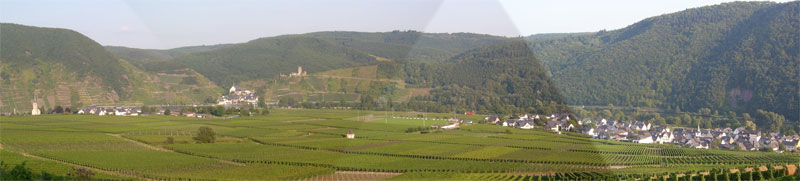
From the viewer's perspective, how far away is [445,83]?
137ft

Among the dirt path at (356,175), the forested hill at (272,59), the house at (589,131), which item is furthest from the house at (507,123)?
the forested hill at (272,59)

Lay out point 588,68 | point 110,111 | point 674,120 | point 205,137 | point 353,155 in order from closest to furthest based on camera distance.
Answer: point 353,155 → point 205,137 → point 674,120 → point 110,111 → point 588,68

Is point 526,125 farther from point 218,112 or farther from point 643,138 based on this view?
point 218,112

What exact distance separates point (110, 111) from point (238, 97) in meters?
18.1

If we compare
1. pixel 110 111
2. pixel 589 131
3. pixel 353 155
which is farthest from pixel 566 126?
pixel 110 111

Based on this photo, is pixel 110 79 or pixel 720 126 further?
pixel 110 79

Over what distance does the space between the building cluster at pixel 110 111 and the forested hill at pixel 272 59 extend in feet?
79.1

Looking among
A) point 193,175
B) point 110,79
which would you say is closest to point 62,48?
point 110,79

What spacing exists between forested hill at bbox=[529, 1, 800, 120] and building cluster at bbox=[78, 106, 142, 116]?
29.0m

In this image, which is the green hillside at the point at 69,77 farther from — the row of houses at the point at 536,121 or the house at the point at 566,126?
the house at the point at 566,126

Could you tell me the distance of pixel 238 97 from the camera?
65750 millimetres

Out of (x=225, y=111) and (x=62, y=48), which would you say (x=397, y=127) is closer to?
(x=225, y=111)

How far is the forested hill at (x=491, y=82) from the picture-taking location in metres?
35.7

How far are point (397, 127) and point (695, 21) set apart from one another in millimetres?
42374
